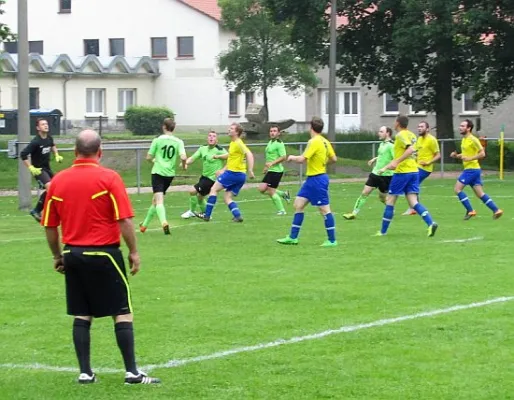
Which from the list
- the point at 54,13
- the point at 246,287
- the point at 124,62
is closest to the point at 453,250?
the point at 246,287

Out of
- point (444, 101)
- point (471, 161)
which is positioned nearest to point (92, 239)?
point (471, 161)

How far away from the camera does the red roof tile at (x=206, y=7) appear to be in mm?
70500

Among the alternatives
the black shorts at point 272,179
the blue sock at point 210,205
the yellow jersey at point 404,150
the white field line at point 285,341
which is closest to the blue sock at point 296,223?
the yellow jersey at point 404,150

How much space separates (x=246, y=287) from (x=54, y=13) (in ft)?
216

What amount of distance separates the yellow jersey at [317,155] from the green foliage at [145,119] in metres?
46.9

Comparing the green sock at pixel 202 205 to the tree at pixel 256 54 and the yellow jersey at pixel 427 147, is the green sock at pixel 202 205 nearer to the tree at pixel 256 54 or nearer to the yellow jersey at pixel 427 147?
the yellow jersey at pixel 427 147

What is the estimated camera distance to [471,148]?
2089cm

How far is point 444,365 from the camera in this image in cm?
846

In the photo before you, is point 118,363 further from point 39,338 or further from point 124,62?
point 124,62

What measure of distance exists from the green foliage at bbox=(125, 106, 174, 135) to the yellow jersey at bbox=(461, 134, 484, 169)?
1682 inches

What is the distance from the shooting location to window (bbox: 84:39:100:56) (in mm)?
75219

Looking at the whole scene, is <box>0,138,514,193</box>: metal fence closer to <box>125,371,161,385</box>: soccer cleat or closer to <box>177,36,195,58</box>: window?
<box>125,371,161,385</box>: soccer cleat

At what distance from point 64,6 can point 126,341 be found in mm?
70361

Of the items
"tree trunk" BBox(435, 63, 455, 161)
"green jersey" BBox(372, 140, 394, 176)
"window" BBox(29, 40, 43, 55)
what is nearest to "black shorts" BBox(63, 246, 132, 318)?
"green jersey" BBox(372, 140, 394, 176)
